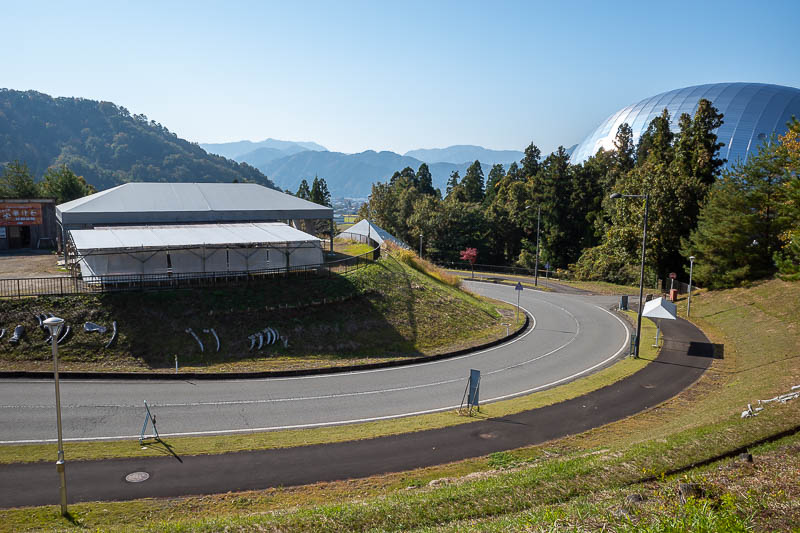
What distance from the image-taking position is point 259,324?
2525cm

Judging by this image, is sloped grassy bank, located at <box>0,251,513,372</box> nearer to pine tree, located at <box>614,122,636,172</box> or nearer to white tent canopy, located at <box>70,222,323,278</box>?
white tent canopy, located at <box>70,222,323,278</box>

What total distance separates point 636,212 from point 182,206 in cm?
4102

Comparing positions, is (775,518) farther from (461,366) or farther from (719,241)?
(719,241)

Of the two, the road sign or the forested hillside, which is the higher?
the forested hillside

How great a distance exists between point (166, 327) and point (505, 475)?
18418 mm

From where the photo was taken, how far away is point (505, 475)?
37.4 feet

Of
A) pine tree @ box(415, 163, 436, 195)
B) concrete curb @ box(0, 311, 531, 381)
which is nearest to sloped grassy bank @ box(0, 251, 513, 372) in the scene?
concrete curb @ box(0, 311, 531, 381)

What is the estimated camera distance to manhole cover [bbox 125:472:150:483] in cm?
1240

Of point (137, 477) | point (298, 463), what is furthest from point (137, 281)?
point (298, 463)

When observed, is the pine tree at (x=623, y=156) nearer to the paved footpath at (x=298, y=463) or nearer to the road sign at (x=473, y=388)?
the paved footpath at (x=298, y=463)

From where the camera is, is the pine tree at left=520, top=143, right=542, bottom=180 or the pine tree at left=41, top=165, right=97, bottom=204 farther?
the pine tree at left=520, top=143, right=542, bottom=180

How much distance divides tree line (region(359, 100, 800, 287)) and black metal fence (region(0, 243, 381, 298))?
27.5 meters

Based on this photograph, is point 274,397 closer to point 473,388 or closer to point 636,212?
point 473,388

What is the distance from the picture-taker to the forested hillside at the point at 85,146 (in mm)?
156875
